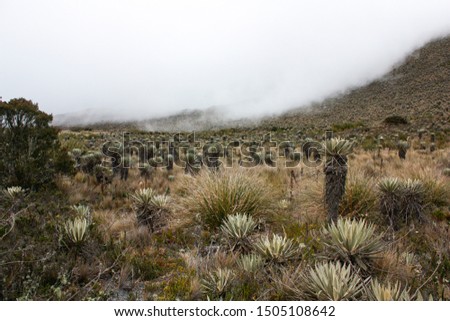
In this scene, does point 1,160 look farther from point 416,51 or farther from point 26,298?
point 416,51

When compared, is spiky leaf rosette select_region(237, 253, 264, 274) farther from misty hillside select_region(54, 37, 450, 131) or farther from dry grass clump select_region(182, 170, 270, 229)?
misty hillside select_region(54, 37, 450, 131)

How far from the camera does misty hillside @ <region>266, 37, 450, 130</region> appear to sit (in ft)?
115

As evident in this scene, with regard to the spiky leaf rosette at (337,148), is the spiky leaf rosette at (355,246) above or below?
below

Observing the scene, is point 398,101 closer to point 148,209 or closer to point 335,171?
point 335,171

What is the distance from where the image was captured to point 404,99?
45.2 metres

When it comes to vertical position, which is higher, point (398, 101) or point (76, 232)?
point (398, 101)

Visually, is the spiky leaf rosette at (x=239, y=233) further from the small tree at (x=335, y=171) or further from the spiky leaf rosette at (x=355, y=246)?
the small tree at (x=335, y=171)

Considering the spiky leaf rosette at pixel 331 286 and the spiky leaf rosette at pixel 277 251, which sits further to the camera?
the spiky leaf rosette at pixel 277 251

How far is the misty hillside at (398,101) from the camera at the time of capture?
1374 inches

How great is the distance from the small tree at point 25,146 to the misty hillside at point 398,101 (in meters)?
25.6

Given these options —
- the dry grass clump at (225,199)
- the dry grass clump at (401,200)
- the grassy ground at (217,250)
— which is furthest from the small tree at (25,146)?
the dry grass clump at (401,200)

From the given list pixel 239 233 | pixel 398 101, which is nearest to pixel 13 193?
pixel 239 233

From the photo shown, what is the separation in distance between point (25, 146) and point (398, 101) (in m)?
47.7

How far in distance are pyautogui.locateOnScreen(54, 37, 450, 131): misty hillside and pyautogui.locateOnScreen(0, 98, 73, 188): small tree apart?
25.6 m
